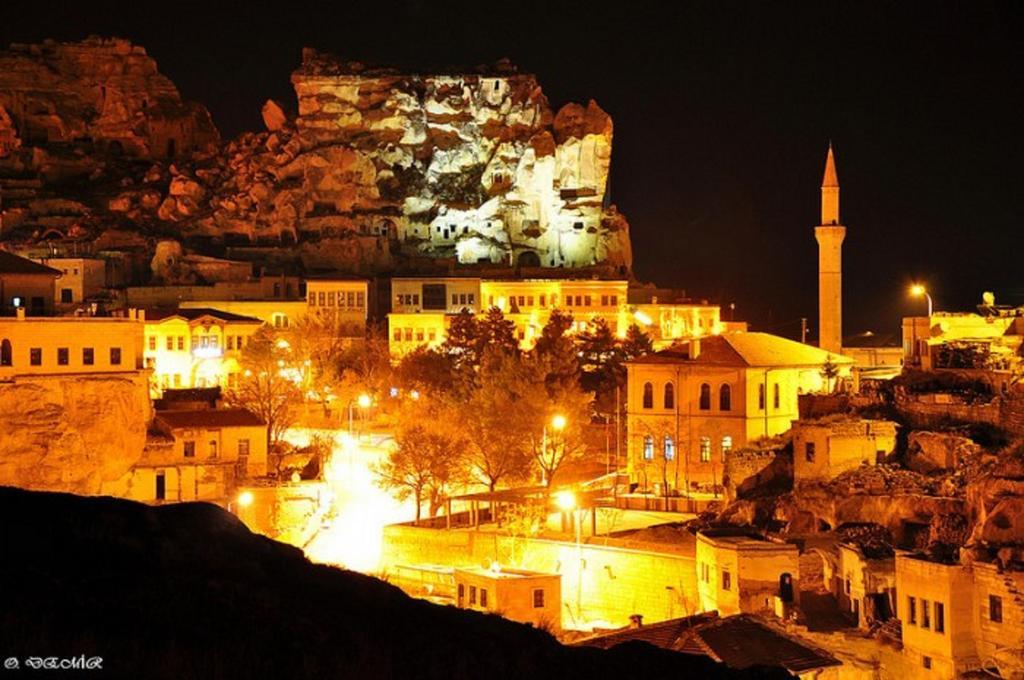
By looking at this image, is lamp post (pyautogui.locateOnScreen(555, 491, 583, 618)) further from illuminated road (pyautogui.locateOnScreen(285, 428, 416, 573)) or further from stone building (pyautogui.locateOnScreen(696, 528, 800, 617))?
illuminated road (pyautogui.locateOnScreen(285, 428, 416, 573))

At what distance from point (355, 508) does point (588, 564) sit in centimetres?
1319

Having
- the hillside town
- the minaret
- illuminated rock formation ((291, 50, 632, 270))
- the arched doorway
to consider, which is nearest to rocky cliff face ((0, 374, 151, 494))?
the hillside town

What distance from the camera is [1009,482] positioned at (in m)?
A: 26.9

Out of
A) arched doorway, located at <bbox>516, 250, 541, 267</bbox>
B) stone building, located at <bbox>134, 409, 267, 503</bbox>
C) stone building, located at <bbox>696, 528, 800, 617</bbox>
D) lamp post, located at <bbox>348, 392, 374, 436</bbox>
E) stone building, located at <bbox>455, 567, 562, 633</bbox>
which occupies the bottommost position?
stone building, located at <bbox>455, 567, 562, 633</bbox>

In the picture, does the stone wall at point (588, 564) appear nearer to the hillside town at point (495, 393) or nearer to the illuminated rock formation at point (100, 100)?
the hillside town at point (495, 393)

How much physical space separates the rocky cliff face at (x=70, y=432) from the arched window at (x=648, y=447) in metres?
16.2

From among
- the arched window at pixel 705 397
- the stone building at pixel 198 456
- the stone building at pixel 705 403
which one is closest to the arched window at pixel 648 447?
the stone building at pixel 705 403

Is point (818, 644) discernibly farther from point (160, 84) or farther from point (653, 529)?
point (160, 84)

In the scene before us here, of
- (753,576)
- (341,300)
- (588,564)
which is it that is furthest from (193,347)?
(753,576)

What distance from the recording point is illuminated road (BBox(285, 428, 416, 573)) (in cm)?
3981

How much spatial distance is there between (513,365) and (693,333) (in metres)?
23.8

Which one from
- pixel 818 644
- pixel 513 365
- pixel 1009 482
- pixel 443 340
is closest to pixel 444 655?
pixel 818 644

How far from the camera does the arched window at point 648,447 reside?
4309 cm

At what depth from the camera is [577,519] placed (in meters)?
36.6
